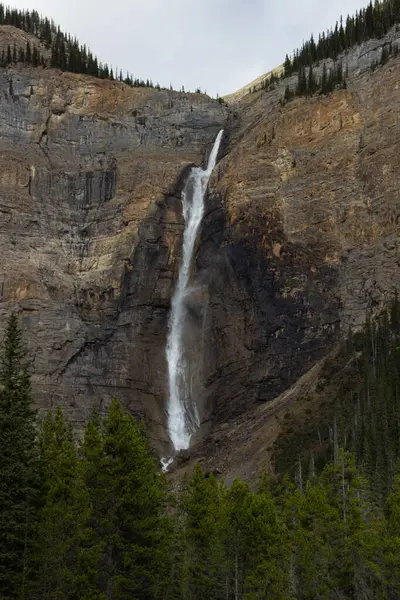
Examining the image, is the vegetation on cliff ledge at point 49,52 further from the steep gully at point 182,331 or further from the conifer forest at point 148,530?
the conifer forest at point 148,530

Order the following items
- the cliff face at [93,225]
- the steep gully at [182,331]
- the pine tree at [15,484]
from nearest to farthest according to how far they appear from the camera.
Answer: the pine tree at [15,484] < the steep gully at [182,331] < the cliff face at [93,225]

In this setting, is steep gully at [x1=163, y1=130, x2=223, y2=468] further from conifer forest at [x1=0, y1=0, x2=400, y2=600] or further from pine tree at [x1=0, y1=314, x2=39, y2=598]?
pine tree at [x1=0, y1=314, x2=39, y2=598]

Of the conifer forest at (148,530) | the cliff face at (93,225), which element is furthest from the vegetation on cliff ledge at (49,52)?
the conifer forest at (148,530)

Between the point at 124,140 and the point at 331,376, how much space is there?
4659 cm

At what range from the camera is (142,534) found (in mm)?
38156

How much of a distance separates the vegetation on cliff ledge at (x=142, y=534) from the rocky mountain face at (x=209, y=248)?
2613 centimetres

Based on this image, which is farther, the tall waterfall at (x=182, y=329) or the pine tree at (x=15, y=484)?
the tall waterfall at (x=182, y=329)

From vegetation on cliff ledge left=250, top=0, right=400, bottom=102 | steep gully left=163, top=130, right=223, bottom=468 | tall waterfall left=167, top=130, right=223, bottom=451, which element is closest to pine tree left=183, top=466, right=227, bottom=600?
steep gully left=163, top=130, right=223, bottom=468

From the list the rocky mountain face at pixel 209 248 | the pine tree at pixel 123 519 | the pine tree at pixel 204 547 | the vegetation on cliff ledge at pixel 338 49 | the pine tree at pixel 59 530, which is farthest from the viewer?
the vegetation on cliff ledge at pixel 338 49

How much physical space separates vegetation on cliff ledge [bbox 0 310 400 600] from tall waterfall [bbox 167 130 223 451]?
3689 cm

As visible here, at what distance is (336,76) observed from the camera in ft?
319

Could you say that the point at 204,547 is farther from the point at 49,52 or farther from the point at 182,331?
the point at 49,52

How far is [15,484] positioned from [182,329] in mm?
50687

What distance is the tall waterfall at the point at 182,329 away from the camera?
81.5m
